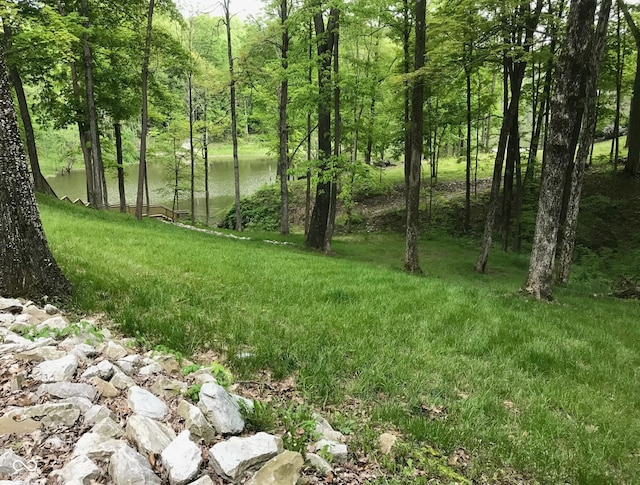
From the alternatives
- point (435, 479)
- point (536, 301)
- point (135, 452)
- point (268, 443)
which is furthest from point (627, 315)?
point (135, 452)

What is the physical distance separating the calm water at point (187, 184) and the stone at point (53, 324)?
28.3 m

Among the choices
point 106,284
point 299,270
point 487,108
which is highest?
point 487,108

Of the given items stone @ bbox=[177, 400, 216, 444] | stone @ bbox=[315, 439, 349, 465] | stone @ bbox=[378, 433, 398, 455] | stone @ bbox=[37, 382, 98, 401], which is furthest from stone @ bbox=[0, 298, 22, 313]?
stone @ bbox=[378, 433, 398, 455]

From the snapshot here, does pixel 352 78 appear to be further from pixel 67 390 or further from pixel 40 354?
pixel 67 390

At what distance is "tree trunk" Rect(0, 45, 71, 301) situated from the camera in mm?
4391

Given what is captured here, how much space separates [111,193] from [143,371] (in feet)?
138

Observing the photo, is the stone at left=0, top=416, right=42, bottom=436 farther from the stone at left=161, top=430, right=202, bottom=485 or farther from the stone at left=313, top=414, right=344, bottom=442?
the stone at left=313, top=414, right=344, bottom=442

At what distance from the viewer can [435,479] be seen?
2904 millimetres

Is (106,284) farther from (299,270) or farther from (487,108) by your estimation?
(487,108)

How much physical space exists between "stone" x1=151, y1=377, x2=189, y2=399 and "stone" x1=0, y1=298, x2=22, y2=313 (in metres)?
2.06

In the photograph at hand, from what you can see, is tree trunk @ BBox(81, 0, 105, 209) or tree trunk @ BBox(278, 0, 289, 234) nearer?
tree trunk @ BBox(81, 0, 105, 209)

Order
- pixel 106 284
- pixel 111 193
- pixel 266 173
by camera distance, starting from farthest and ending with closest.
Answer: pixel 266 173 → pixel 111 193 → pixel 106 284

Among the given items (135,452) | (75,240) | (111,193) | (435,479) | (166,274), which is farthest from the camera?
(111,193)

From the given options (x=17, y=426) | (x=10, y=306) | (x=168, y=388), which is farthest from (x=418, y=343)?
(x=10, y=306)
